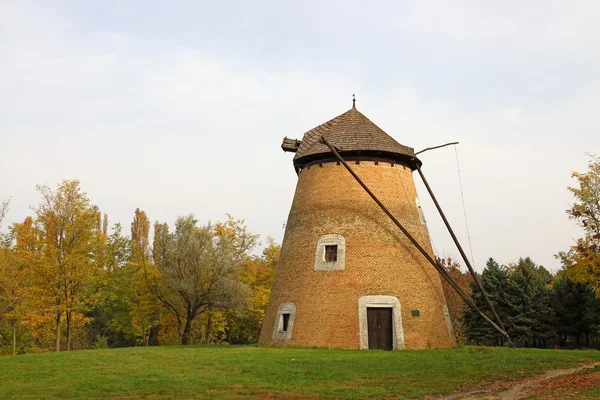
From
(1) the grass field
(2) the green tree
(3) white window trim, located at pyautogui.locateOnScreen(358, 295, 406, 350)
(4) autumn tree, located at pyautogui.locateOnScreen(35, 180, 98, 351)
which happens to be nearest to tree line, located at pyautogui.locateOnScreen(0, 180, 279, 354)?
(4) autumn tree, located at pyautogui.locateOnScreen(35, 180, 98, 351)

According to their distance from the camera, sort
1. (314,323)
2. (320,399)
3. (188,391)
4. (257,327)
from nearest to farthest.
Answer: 1. (320,399)
2. (188,391)
3. (314,323)
4. (257,327)

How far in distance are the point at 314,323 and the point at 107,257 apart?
1425 centimetres

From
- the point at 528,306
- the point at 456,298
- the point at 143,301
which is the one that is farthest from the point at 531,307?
the point at 143,301

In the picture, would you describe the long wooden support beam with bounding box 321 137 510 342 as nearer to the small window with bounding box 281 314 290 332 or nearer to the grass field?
the grass field

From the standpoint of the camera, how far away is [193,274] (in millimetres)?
32062

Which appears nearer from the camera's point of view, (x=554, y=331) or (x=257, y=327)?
(x=554, y=331)

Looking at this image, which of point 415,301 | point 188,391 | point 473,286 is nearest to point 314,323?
point 415,301

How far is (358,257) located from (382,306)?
209 centimetres

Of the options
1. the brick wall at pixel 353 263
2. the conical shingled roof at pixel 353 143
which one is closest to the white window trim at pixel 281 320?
the brick wall at pixel 353 263

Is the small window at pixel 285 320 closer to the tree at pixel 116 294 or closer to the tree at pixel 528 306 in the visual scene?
the tree at pixel 116 294

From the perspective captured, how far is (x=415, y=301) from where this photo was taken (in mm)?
20703

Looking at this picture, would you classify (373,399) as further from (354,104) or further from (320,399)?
(354,104)

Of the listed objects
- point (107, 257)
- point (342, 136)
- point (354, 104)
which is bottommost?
point (107, 257)

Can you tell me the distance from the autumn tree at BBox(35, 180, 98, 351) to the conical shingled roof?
11701 mm
